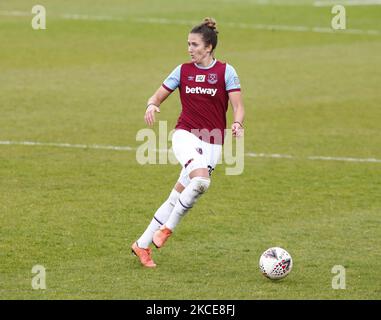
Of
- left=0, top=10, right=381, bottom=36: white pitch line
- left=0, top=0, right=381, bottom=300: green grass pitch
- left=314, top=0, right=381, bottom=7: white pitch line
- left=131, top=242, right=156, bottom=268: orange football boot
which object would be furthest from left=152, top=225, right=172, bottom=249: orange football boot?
left=314, top=0, right=381, bottom=7: white pitch line

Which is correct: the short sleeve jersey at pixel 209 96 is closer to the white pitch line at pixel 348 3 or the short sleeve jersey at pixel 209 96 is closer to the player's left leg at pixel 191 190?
the player's left leg at pixel 191 190

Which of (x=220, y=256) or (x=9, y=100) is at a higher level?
(x=9, y=100)

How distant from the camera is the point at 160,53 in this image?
28250mm

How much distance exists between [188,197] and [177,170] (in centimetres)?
546

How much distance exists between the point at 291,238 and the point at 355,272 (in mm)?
1599

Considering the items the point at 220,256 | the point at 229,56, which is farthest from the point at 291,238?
the point at 229,56

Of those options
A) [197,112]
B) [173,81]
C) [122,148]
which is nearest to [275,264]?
[197,112]

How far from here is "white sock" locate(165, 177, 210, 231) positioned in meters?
10.7

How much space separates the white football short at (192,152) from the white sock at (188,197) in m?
0.19

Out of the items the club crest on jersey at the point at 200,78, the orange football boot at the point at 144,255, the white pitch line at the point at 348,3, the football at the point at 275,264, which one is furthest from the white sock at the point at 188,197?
the white pitch line at the point at 348,3

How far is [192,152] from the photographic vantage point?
35.9 ft

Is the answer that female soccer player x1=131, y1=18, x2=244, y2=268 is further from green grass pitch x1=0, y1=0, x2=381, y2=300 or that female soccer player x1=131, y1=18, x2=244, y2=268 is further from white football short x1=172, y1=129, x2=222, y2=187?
green grass pitch x1=0, y1=0, x2=381, y2=300

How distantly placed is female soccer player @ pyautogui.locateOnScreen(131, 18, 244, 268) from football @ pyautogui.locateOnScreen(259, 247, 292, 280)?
110cm

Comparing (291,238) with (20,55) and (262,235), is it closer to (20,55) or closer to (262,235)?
(262,235)
